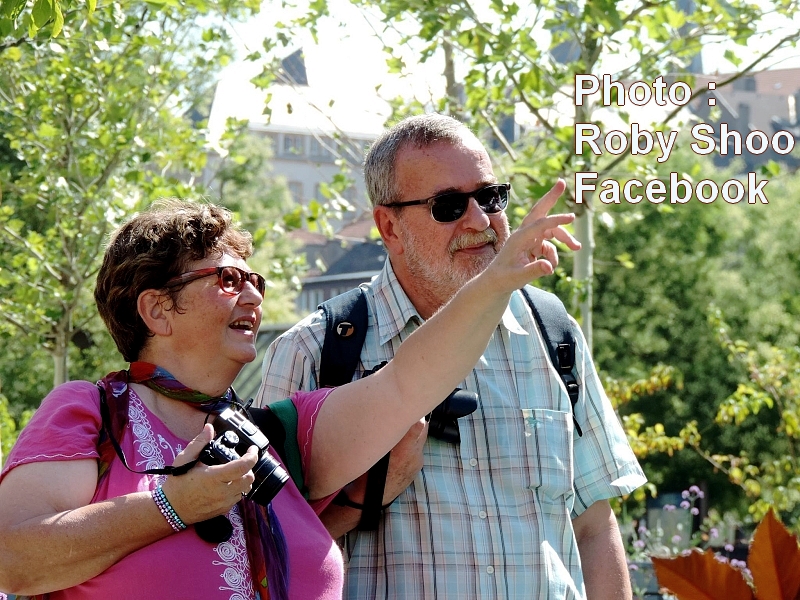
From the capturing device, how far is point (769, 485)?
8906 millimetres

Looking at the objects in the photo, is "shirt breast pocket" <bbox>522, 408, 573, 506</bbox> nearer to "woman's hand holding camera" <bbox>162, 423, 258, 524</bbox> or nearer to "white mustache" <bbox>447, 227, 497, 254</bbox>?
"white mustache" <bbox>447, 227, 497, 254</bbox>

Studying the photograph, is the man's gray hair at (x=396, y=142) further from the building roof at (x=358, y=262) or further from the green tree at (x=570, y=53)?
the building roof at (x=358, y=262)

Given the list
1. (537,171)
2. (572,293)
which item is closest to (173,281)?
(572,293)

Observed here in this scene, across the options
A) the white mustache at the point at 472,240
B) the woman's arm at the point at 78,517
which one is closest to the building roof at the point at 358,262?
the white mustache at the point at 472,240

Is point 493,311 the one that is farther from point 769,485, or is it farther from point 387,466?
point 769,485

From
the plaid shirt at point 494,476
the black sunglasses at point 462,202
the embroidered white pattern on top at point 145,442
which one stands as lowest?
the plaid shirt at point 494,476

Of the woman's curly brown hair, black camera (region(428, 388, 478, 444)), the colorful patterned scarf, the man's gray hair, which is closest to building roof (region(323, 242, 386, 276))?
the man's gray hair

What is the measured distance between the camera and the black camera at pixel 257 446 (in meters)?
1.89

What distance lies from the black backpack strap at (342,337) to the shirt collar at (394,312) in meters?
0.04

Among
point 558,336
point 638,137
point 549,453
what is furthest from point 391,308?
point 638,137

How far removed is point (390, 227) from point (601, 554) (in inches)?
38.7

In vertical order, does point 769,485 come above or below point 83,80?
below

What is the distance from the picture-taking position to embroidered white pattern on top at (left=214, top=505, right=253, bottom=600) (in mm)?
1904

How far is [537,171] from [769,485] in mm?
4378
